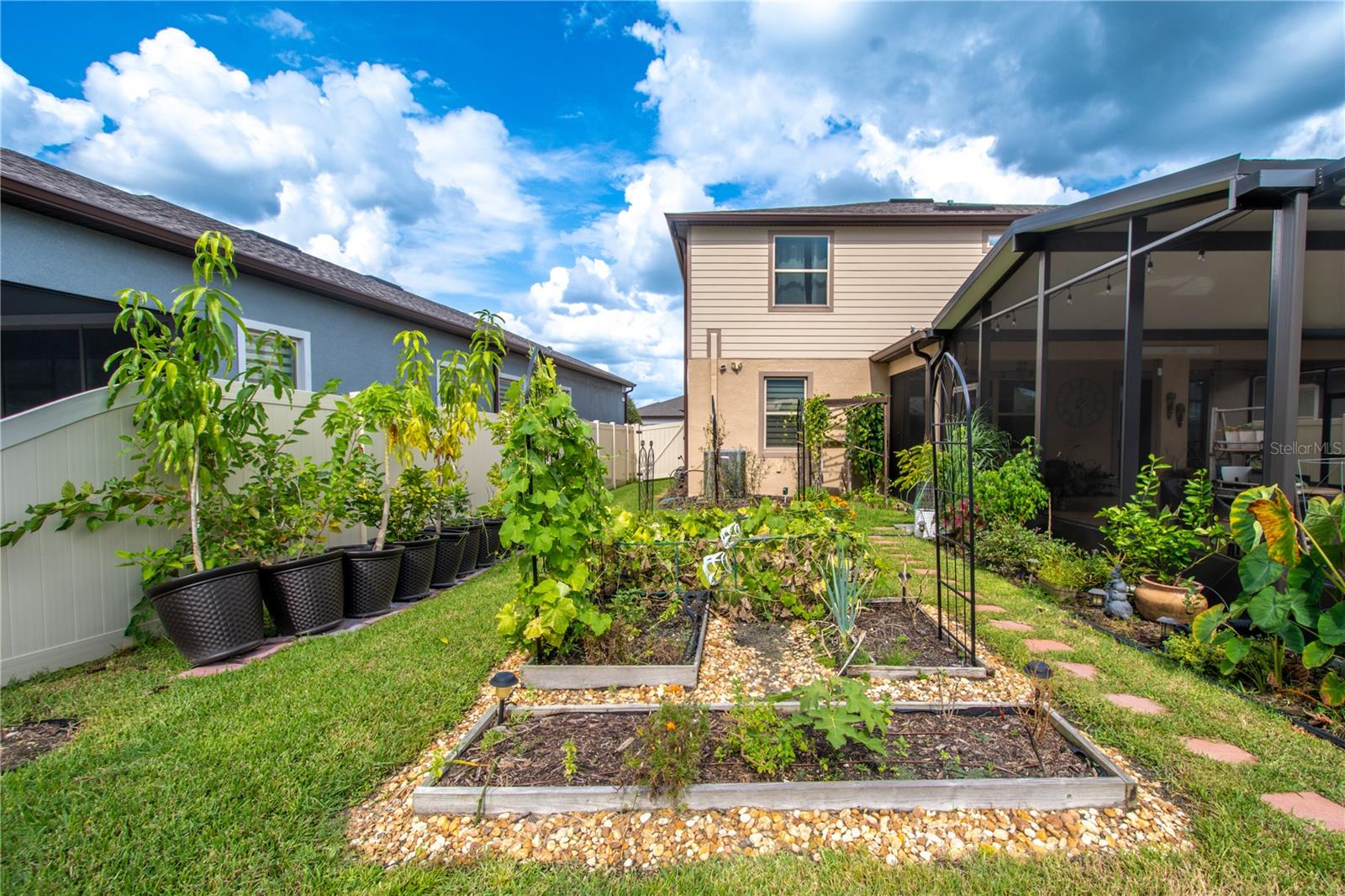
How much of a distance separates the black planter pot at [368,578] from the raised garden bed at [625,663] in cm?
172

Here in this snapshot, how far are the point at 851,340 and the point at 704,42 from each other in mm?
5357

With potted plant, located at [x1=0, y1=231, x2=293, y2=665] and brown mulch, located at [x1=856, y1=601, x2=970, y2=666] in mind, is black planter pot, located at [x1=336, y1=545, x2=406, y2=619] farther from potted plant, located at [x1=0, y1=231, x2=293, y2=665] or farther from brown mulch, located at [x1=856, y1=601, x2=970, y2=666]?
brown mulch, located at [x1=856, y1=601, x2=970, y2=666]

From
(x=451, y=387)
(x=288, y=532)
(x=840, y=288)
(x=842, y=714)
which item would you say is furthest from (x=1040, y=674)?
(x=840, y=288)

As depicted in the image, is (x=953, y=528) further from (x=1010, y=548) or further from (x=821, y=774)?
(x=821, y=774)

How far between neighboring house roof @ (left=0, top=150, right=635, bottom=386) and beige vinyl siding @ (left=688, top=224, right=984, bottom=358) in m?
4.91

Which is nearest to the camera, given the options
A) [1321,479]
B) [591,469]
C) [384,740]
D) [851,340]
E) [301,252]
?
[384,740]

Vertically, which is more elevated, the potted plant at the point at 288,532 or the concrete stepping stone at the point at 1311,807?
the potted plant at the point at 288,532

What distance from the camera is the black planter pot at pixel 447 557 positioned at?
502 cm

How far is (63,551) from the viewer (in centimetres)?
302

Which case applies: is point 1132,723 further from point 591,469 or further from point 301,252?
point 301,252

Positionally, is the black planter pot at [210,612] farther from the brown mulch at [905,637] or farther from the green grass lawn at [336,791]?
the brown mulch at [905,637]

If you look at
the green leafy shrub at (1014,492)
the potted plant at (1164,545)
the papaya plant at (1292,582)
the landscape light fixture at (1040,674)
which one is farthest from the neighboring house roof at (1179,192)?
the landscape light fixture at (1040,674)

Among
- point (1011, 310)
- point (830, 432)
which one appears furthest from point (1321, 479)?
point (830, 432)

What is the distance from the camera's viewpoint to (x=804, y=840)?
71.5 inches
